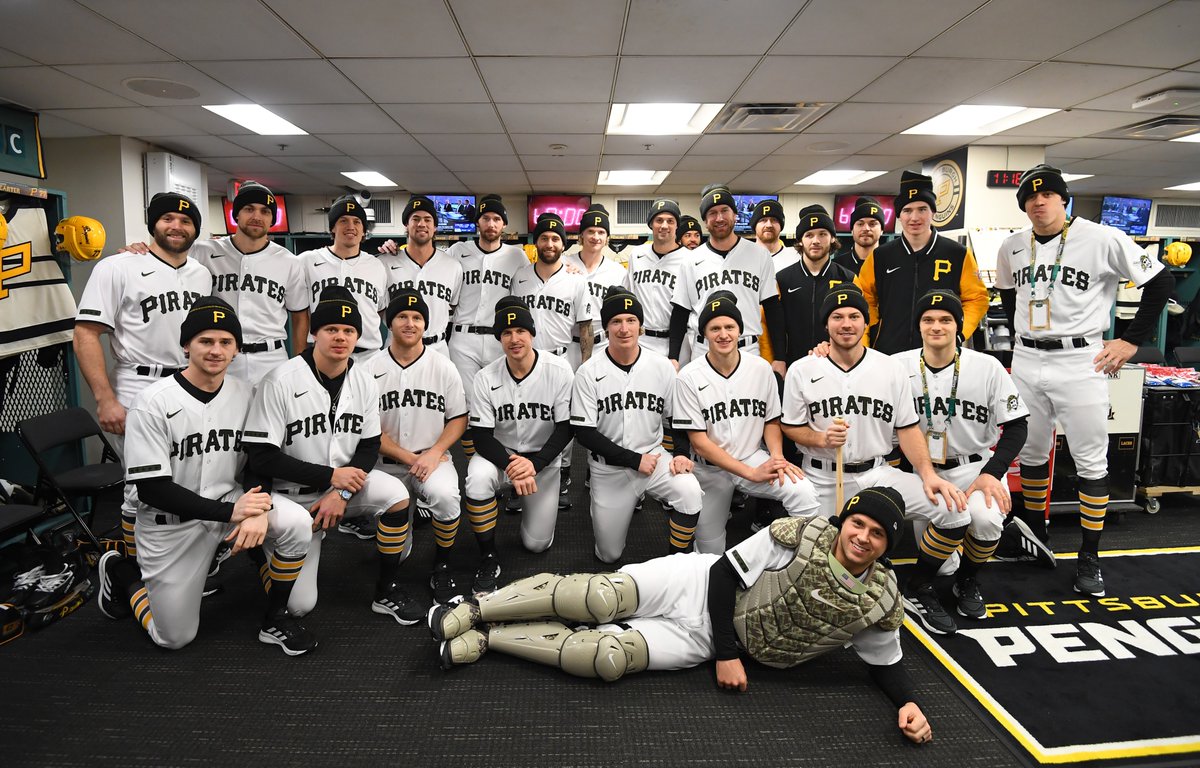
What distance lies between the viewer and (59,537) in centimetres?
317

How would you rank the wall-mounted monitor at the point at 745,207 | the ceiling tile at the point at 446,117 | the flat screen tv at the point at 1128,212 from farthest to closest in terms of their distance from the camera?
1. the flat screen tv at the point at 1128,212
2. the wall-mounted monitor at the point at 745,207
3. the ceiling tile at the point at 446,117

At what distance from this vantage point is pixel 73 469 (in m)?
3.35

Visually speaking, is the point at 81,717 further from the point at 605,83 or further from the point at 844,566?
the point at 605,83

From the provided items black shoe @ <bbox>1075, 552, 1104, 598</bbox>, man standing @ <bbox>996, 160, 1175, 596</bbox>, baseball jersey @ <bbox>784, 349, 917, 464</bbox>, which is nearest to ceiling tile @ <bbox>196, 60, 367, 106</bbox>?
baseball jersey @ <bbox>784, 349, 917, 464</bbox>

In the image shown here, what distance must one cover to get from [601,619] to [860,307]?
1756 millimetres

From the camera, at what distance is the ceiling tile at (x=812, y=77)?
159 inches

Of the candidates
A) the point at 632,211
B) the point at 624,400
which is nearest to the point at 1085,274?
the point at 624,400

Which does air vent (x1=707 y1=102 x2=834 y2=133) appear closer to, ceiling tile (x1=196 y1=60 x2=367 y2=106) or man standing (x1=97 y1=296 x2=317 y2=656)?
ceiling tile (x1=196 y1=60 x2=367 y2=106)

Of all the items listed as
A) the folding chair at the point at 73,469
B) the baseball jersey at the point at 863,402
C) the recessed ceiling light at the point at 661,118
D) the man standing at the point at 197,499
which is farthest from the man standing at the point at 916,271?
the folding chair at the point at 73,469

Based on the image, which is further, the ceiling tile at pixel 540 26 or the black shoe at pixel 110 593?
the ceiling tile at pixel 540 26

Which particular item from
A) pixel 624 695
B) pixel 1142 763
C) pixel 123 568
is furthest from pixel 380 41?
pixel 1142 763

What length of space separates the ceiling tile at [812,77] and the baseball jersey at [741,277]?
4.57ft

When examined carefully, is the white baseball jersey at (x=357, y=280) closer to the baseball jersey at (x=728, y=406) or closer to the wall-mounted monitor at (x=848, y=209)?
the baseball jersey at (x=728, y=406)

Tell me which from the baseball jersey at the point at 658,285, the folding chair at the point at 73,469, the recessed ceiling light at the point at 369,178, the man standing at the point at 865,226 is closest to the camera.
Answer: the folding chair at the point at 73,469
